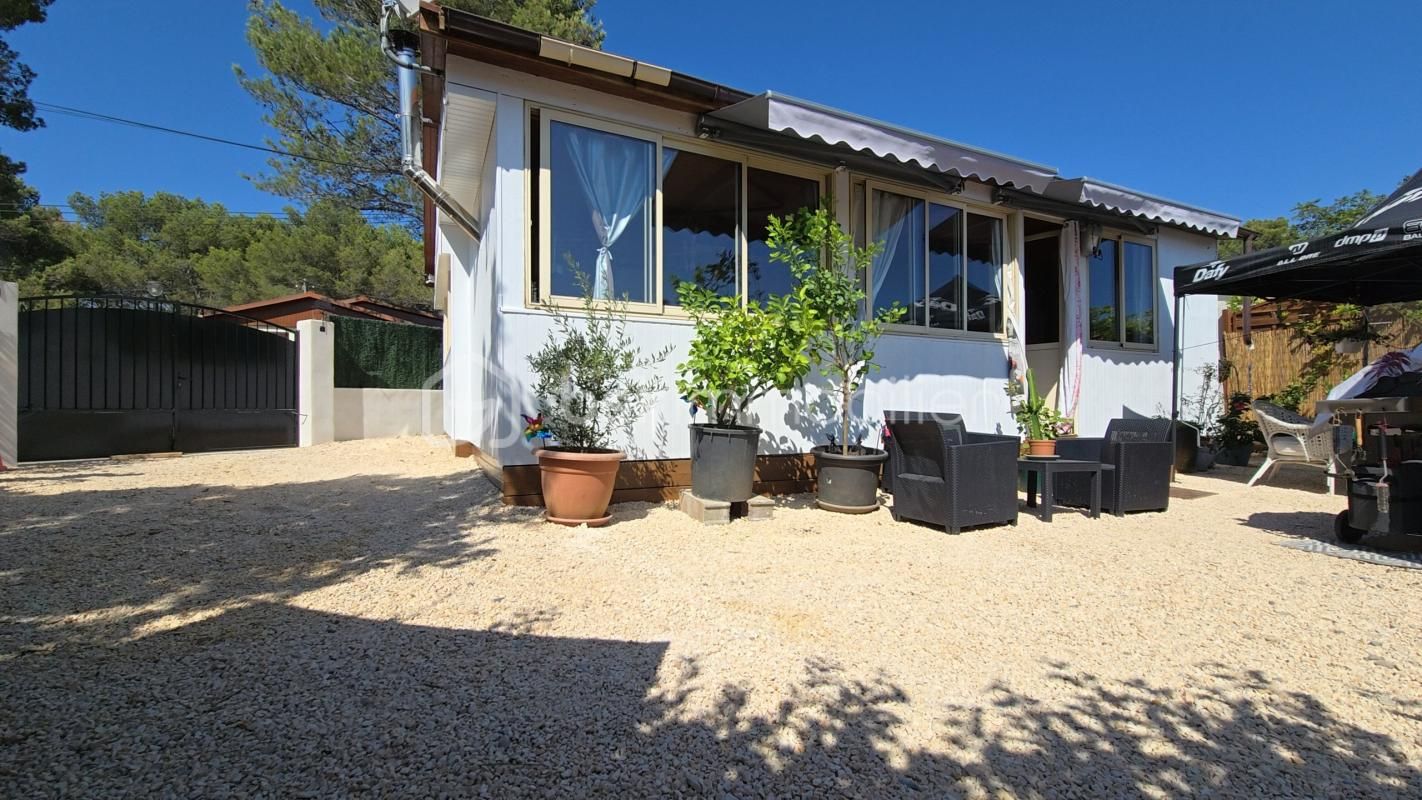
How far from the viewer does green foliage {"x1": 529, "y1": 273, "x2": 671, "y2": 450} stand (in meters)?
4.04

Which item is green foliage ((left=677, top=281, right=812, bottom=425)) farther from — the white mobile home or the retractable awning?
the retractable awning

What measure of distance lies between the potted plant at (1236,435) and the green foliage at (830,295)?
18.8ft

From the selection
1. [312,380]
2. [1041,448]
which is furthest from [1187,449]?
[312,380]

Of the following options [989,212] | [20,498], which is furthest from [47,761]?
[989,212]

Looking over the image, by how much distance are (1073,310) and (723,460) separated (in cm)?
502

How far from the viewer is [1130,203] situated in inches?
245

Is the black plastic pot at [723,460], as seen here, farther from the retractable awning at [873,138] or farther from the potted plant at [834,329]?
the retractable awning at [873,138]

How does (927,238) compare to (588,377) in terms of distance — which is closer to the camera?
(588,377)

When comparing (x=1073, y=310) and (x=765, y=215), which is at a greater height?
(x=765, y=215)

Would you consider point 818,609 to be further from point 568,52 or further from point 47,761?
point 568,52

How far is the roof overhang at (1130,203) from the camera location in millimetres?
5984

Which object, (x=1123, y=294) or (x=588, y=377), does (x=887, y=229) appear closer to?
(x=588, y=377)

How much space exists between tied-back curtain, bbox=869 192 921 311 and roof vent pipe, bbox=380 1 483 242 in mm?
3853

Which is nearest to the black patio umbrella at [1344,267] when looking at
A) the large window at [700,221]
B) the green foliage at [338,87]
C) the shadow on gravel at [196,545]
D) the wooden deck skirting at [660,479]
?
the wooden deck skirting at [660,479]
